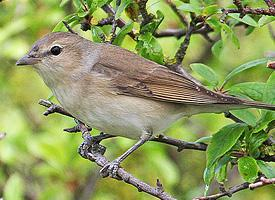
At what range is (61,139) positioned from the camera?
570 cm

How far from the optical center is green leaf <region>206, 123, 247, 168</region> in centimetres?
372

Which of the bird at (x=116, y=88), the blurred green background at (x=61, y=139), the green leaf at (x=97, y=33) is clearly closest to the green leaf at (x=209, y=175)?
the bird at (x=116, y=88)

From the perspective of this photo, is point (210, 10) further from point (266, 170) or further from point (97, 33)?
point (266, 170)

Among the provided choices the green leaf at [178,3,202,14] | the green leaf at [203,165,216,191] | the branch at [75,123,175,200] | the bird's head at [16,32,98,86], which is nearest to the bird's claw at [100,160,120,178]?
the branch at [75,123,175,200]

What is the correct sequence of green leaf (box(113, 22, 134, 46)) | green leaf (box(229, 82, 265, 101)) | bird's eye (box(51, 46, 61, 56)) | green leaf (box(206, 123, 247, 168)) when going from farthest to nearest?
bird's eye (box(51, 46, 61, 56)) < green leaf (box(113, 22, 134, 46)) < green leaf (box(229, 82, 265, 101)) < green leaf (box(206, 123, 247, 168))

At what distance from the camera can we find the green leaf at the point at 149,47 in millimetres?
4148

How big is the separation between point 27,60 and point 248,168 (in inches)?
59.1

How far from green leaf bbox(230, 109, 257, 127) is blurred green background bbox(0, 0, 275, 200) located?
1.20m

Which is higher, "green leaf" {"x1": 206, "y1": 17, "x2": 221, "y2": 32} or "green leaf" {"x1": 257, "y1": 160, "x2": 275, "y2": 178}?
"green leaf" {"x1": 206, "y1": 17, "x2": 221, "y2": 32}

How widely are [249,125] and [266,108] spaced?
18 cm

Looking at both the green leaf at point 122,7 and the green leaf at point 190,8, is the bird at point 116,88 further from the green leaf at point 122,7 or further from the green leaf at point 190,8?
the green leaf at point 190,8

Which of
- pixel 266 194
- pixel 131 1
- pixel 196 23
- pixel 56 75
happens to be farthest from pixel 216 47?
pixel 266 194

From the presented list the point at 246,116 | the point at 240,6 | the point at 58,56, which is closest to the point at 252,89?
the point at 246,116

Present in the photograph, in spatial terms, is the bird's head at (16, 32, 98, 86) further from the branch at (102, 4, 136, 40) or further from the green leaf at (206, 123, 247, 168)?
the green leaf at (206, 123, 247, 168)
